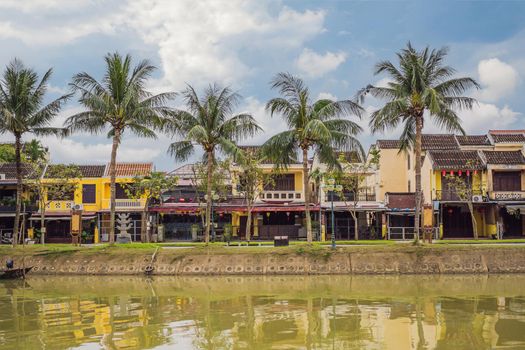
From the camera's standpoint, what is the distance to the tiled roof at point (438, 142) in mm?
48625

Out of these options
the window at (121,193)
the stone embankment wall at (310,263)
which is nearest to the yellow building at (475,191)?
the stone embankment wall at (310,263)

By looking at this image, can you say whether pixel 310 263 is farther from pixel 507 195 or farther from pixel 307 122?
pixel 507 195

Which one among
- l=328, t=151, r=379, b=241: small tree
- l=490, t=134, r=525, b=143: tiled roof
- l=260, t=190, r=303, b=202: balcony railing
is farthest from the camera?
l=260, t=190, r=303, b=202: balcony railing

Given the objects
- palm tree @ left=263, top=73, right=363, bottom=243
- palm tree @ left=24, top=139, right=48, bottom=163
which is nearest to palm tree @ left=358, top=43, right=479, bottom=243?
palm tree @ left=263, top=73, right=363, bottom=243

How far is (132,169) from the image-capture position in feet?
162

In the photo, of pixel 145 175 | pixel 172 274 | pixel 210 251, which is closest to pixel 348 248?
pixel 210 251

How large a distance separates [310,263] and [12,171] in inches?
1122

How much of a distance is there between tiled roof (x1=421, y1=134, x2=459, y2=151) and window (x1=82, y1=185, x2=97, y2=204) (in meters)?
25.8

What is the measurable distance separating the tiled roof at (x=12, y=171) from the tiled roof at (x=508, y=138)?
116 ft

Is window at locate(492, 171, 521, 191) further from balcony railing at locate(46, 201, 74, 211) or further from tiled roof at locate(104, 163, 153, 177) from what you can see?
balcony railing at locate(46, 201, 74, 211)

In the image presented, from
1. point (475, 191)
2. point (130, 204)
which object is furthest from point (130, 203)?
point (475, 191)

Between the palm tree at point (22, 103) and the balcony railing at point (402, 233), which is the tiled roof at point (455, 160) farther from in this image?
the palm tree at point (22, 103)

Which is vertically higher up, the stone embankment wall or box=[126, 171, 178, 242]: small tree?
box=[126, 171, 178, 242]: small tree

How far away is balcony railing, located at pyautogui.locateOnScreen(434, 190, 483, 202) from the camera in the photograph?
144 ft
